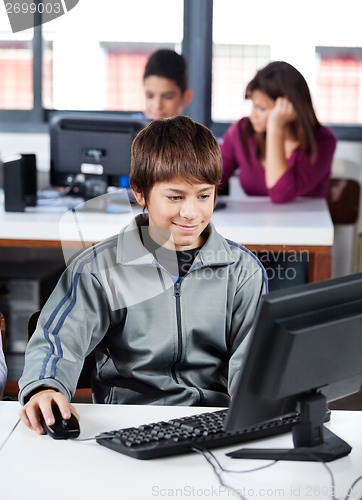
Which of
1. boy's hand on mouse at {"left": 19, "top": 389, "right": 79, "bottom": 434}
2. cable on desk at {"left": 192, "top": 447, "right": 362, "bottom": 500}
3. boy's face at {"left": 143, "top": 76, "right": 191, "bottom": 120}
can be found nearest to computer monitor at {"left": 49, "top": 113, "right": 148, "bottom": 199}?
boy's face at {"left": 143, "top": 76, "right": 191, "bottom": 120}

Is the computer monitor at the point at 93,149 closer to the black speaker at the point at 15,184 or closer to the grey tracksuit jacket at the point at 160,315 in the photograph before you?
the black speaker at the point at 15,184

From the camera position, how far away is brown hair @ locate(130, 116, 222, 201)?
5.54ft

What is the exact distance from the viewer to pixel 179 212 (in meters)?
1.72

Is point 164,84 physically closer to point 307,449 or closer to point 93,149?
point 93,149

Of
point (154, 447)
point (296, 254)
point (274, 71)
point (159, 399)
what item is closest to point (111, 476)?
point (154, 447)

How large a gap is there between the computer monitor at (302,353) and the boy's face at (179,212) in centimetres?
53

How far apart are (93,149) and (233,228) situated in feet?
2.43

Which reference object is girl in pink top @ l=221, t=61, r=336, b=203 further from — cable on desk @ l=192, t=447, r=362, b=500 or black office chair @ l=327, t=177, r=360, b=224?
cable on desk @ l=192, t=447, r=362, b=500

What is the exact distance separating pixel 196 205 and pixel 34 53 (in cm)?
324

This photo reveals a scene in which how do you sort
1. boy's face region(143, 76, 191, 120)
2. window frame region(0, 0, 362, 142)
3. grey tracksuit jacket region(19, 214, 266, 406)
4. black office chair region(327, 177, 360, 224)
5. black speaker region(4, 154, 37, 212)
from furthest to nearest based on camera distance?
1. window frame region(0, 0, 362, 142)
2. black office chair region(327, 177, 360, 224)
3. boy's face region(143, 76, 191, 120)
4. black speaker region(4, 154, 37, 212)
5. grey tracksuit jacket region(19, 214, 266, 406)

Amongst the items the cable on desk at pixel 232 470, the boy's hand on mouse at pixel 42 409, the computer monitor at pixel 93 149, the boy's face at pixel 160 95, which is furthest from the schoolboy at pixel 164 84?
the cable on desk at pixel 232 470

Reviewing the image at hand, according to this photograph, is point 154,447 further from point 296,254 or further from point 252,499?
point 296,254

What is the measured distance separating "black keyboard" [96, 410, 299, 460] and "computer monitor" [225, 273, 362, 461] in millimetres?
56

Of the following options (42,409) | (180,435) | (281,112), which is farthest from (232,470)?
(281,112)
